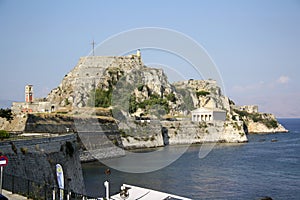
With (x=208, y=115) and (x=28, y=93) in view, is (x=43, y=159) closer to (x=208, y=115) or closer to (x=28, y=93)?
(x=28, y=93)

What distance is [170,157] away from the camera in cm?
4706

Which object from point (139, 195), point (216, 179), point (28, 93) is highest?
point (28, 93)

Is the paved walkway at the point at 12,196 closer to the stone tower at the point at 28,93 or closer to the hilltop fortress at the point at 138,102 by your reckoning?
the hilltop fortress at the point at 138,102

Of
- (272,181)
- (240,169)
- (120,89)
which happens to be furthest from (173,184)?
(120,89)

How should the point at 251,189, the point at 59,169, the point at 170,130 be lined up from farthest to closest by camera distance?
the point at 170,130, the point at 251,189, the point at 59,169

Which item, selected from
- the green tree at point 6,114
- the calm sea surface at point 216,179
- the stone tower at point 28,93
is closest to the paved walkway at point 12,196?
the calm sea surface at point 216,179

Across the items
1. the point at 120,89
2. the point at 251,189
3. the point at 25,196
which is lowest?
the point at 251,189

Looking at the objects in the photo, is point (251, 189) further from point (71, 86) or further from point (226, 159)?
point (71, 86)

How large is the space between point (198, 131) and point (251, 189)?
43453 millimetres

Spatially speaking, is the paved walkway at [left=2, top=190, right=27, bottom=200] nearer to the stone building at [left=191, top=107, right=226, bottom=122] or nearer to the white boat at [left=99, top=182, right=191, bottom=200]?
the white boat at [left=99, top=182, right=191, bottom=200]

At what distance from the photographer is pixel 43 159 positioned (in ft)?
62.0

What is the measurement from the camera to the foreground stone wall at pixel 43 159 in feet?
54.0

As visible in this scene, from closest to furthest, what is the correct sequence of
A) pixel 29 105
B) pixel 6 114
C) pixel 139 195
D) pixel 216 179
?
pixel 139 195 < pixel 216 179 < pixel 6 114 < pixel 29 105

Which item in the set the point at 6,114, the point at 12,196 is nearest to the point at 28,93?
the point at 6,114
